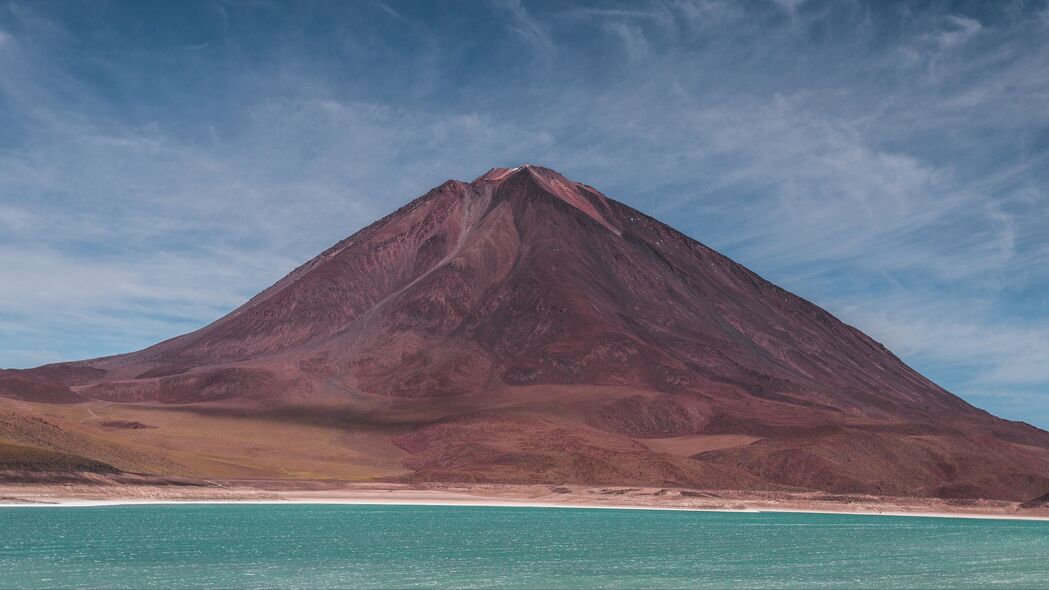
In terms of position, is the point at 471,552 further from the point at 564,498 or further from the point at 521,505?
the point at 564,498

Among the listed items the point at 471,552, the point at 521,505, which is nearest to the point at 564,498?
the point at 521,505

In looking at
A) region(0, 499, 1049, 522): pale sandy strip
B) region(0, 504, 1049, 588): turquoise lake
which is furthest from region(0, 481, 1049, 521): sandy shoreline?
region(0, 504, 1049, 588): turquoise lake

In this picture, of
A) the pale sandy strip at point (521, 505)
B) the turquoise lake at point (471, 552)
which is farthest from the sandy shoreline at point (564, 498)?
the turquoise lake at point (471, 552)

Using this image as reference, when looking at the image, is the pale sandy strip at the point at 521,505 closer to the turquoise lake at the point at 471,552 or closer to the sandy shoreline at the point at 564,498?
the sandy shoreline at the point at 564,498

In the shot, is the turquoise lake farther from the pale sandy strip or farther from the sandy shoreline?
the sandy shoreline

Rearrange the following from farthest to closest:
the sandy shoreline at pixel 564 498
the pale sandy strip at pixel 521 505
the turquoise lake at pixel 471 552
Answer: the sandy shoreline at pixel 564 498
the pale sandy strip at pixel 521 505
the turquoise lake at pixel 471 552
